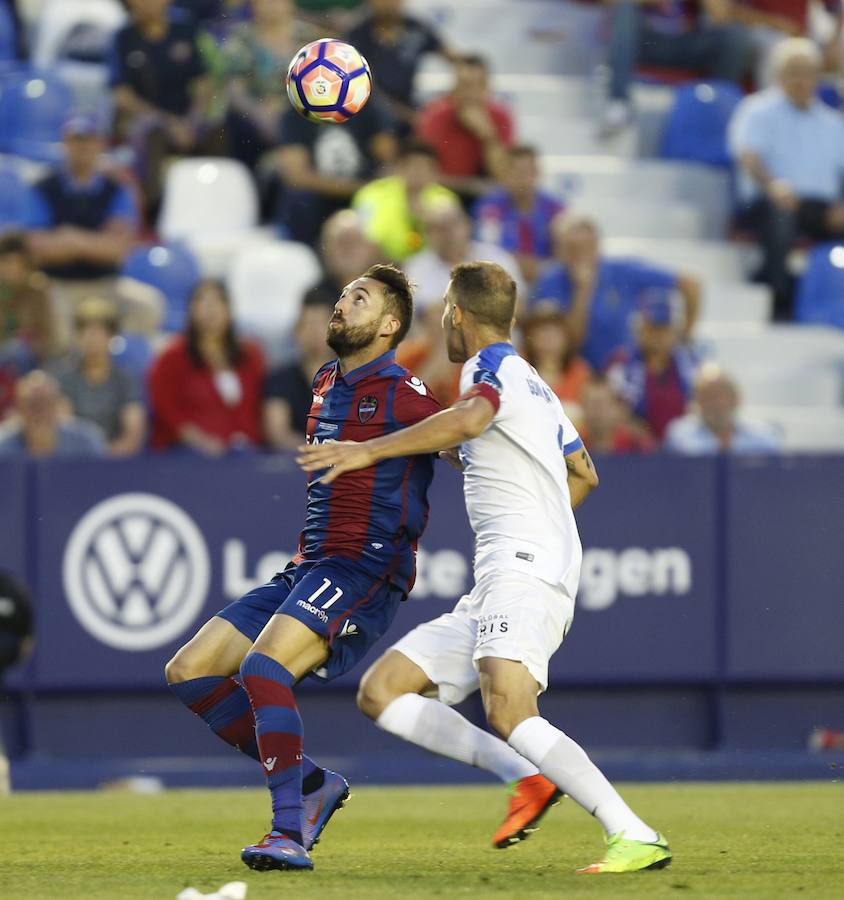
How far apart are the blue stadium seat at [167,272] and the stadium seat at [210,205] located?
1.36 ft

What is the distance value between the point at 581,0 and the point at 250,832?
1068 centimetres

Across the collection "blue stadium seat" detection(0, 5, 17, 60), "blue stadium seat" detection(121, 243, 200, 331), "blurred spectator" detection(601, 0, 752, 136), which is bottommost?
"blue stadium seat" detection(121, 243, 200, 331)

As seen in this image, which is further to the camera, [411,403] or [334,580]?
[411,403]

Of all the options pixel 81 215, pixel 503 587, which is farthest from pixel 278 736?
pixel 81 215

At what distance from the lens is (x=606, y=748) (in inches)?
480

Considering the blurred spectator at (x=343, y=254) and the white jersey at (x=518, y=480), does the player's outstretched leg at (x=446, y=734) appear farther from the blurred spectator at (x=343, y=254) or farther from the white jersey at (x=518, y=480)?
the blurred spectator at (x=343, y=254)

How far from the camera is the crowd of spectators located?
1258 centimetres

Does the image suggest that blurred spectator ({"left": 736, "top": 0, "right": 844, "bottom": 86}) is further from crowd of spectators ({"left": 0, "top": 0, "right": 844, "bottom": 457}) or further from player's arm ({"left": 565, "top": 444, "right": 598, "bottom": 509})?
player's arm ({"left": 565, "top": 444, "right": 598, "bottom": 509})

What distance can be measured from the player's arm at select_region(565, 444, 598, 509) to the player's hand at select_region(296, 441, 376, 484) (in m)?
0.95

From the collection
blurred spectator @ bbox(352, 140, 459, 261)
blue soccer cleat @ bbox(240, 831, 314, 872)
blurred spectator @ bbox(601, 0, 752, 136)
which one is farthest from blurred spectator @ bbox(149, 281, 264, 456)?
blue soccer cleat @ bbox(240, 831, 314, 872)

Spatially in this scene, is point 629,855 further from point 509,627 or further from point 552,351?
point 552,351

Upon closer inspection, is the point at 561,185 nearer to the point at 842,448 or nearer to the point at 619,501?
the point at 842,448

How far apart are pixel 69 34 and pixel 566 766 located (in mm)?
10746

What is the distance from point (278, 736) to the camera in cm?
668
